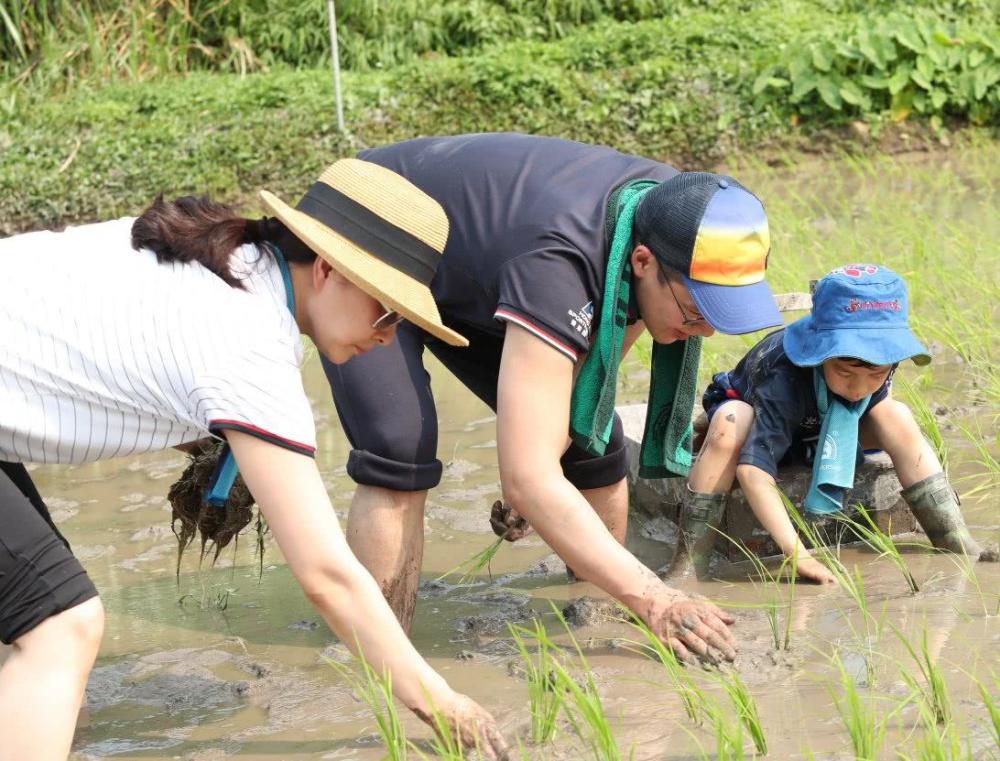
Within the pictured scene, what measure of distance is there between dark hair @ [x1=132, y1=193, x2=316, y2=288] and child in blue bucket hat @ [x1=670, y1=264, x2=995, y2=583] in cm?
144

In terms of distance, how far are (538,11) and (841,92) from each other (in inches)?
114

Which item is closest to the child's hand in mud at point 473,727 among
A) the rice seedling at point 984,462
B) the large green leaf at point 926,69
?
the rice seedling at point 984,462

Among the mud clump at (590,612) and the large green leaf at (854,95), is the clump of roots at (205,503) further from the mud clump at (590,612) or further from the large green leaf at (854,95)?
the large green leaf at (854,95)

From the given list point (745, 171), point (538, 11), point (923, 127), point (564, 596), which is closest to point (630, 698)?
point (564, 596)

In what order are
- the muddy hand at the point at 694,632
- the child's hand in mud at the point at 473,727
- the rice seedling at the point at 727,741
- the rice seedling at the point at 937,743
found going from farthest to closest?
the muddy hand at the point at 694,632 → the child's hand in mud at the point at 473,727 → the rice seedling at the point at 727,741 → the rice seedling at the point at 937,743

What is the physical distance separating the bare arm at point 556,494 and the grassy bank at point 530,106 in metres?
6.15

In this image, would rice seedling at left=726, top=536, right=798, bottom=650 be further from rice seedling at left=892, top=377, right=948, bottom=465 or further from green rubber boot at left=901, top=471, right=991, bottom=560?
rice seedling at left=892, top=377, right=948, bottom=465

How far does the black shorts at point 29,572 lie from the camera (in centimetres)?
205

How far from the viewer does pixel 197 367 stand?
2.05 meters

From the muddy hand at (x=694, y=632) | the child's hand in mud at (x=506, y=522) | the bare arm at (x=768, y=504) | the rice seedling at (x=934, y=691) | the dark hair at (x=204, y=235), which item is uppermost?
the dark hair at (x=204, y=235)

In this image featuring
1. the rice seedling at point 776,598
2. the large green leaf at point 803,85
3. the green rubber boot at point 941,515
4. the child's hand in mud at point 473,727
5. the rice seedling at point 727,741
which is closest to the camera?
the rice seedling at point 727,741

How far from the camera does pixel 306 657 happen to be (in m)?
3.04

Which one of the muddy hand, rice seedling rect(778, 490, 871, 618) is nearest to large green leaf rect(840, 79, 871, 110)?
rice seedling rect(778, 490, 871, 618)

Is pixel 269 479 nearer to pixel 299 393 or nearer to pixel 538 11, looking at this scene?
pixel 299 393
